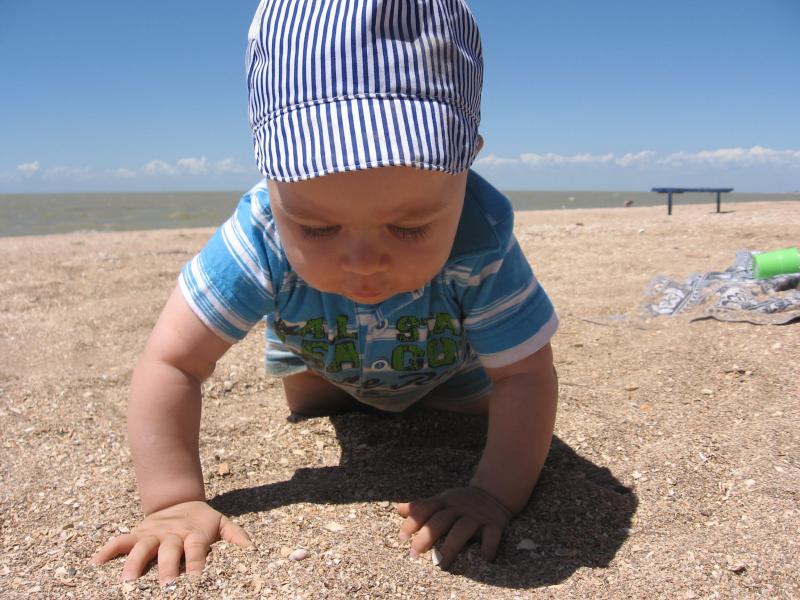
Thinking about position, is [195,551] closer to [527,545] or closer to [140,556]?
[140,556]

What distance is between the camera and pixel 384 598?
1.15 meters

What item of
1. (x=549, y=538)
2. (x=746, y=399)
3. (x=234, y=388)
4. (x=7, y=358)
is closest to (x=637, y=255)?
(x=746, y=399)

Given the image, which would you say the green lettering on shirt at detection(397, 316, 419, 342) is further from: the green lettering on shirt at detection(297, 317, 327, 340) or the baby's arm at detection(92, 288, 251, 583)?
the baby's arm at detection(92, 288, 251, 583)

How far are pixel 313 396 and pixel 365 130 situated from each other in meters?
1.19

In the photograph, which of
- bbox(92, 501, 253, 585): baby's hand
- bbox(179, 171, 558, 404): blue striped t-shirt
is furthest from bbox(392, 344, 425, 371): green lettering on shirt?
bbox(92, 501, 253, 585): baby's hand

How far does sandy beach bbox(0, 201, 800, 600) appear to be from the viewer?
1.21 m

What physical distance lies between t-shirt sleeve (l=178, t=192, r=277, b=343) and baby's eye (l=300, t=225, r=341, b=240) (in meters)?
0.34

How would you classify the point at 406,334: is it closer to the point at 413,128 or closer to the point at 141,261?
the point at 413,128

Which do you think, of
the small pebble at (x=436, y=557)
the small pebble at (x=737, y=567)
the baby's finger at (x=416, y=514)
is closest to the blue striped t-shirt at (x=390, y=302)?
the baby's finger at (x=416, y=514)

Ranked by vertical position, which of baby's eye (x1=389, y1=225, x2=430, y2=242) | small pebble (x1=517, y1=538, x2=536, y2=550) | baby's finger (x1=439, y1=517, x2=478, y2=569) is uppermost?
baby's eye (x1=389, y1=225, x2=430, y2=242)

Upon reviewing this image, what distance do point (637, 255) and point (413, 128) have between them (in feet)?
11.7

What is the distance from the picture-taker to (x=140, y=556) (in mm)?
1258

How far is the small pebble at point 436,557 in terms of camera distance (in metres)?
1.30

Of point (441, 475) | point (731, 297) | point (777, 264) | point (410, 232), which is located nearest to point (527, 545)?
point (441, 475)
